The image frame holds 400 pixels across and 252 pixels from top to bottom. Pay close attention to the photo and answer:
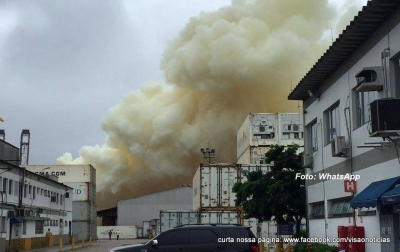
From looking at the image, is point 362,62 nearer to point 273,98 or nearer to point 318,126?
point 318,126

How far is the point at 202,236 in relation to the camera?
17.5 metres

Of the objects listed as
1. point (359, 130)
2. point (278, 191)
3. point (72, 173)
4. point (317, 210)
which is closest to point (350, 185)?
point (359, 130)

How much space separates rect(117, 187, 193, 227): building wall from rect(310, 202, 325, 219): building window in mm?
54761

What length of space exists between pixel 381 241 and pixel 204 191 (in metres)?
23.1

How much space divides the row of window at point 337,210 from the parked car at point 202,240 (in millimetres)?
3334

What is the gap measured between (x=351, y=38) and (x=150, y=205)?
2519 inches

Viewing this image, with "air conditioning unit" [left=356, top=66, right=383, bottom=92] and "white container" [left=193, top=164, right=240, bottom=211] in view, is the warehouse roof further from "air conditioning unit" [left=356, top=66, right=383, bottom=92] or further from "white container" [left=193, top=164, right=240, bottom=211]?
"white container" [left=193, top=164, right=240, bottom=211]

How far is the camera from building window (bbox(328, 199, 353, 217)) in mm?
18631

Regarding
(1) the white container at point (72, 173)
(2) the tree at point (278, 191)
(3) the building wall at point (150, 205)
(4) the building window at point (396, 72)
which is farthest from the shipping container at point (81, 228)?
(4) the building window at point (396, 72)

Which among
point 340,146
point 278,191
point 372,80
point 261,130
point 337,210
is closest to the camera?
point 372,80

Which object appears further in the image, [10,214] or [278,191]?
[10,214]

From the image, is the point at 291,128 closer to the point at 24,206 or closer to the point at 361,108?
the point at 24,206

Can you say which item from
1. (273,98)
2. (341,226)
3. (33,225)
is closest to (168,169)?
(273,98)

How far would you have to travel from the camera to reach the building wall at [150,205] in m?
77.9
